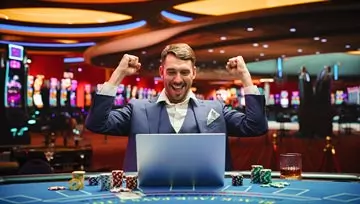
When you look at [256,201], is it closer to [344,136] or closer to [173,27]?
[173,27]

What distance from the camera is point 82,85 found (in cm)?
1353

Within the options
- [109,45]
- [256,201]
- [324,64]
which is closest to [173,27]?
[109,45]

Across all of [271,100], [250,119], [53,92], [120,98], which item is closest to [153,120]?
[250,119]

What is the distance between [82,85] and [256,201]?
40.5 ft

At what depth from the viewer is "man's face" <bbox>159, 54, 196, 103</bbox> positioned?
80.0 inches

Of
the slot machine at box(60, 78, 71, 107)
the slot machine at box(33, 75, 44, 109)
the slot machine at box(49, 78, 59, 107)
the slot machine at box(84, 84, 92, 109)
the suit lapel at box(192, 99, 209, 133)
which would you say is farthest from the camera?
the slot machine at box(84, 84, 92, 109)

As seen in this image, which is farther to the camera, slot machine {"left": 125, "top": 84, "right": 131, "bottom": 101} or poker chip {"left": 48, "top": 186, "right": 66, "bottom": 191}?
slot machine {"left": 125, "top": 84, "right": 131, "bottom": 101}

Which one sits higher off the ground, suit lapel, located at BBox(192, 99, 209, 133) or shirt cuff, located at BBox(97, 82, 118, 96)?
shirt cuff, located at BBox(97, 82, 118, 96)

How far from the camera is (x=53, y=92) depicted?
12125 mm

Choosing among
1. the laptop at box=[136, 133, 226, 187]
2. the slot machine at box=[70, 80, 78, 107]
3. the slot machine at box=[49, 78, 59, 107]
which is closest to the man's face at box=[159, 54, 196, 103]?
the laptop at box=[136, 133, 226, 187]

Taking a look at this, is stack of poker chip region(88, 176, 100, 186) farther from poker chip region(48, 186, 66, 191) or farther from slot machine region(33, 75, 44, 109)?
slot machine region(33, 75, 44, 109)

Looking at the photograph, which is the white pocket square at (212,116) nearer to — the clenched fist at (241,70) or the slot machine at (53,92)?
the clenched fist at (241,70)

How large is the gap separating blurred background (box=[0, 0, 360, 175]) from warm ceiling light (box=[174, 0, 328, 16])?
18 millimetres

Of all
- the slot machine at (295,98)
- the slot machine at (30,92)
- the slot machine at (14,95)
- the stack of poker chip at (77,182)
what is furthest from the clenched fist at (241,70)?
the slot machine at (30,92)
